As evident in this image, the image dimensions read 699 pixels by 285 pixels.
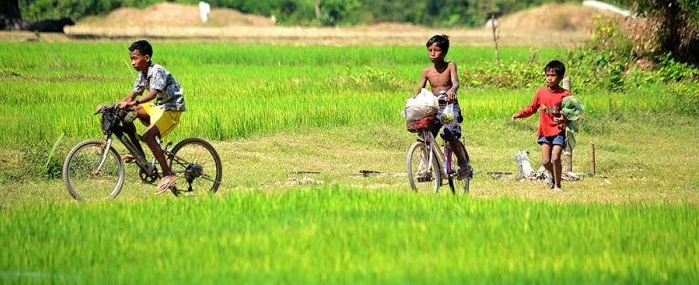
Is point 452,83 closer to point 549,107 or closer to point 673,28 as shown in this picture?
point 549,107

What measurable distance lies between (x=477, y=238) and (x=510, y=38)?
33.3 m

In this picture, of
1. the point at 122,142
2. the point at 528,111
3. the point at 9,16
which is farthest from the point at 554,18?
the point at 122,142

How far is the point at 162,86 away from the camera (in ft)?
35.1

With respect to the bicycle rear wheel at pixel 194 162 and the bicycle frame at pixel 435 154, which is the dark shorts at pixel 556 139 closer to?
the bicycle frame at pixel 435 154

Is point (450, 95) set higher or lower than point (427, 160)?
higher

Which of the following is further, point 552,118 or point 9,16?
point 9,16

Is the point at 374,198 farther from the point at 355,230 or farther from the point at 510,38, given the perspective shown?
the point at 510,38

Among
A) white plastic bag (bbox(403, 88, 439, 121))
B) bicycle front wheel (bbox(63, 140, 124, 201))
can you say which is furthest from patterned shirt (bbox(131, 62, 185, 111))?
white plastic bag (bbox(403, 88, 439, 121))

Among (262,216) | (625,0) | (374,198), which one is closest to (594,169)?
(374,198)

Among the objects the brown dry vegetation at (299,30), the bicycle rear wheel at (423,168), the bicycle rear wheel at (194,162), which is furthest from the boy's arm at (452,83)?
the brown dry vegetation at (299,30)

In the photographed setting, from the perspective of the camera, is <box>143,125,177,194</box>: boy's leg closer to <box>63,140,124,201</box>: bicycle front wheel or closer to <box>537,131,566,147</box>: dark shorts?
<box>63,140,124,201</box>: bicycle front wheel

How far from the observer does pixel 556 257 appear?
307 inches

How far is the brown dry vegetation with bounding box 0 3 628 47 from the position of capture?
129 ft

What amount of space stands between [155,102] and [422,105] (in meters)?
2.02
